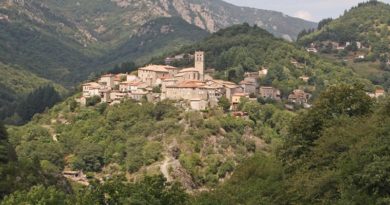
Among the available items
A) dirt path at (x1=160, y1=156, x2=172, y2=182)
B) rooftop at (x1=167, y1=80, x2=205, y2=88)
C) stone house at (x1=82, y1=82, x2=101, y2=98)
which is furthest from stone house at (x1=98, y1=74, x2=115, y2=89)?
dirt path at (x1=160, y1=156, x2=172, y2=182)

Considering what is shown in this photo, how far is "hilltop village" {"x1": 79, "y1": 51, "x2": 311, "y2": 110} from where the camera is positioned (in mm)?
91812

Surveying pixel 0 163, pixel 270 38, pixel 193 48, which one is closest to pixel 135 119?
pixel 0 163

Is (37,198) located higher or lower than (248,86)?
lower

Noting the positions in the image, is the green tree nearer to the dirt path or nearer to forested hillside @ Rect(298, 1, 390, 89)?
the dirt path

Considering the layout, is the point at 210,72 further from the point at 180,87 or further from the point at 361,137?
the point at 361,137

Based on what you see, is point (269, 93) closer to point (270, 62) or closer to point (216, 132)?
point (270, 62)

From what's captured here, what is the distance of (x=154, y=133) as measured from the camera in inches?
3533

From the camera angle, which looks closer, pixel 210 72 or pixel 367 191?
pixel 367 191

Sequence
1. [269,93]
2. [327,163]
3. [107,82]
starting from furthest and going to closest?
1. [269,93]
2. [107,82]
3. [327,163]

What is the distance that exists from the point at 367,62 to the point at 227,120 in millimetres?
94882

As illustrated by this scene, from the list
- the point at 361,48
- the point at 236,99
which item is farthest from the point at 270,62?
the point at 361,48

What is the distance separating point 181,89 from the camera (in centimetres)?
9181

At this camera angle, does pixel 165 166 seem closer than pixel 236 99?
Yes

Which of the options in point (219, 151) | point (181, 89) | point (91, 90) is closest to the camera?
point (219, 151)
